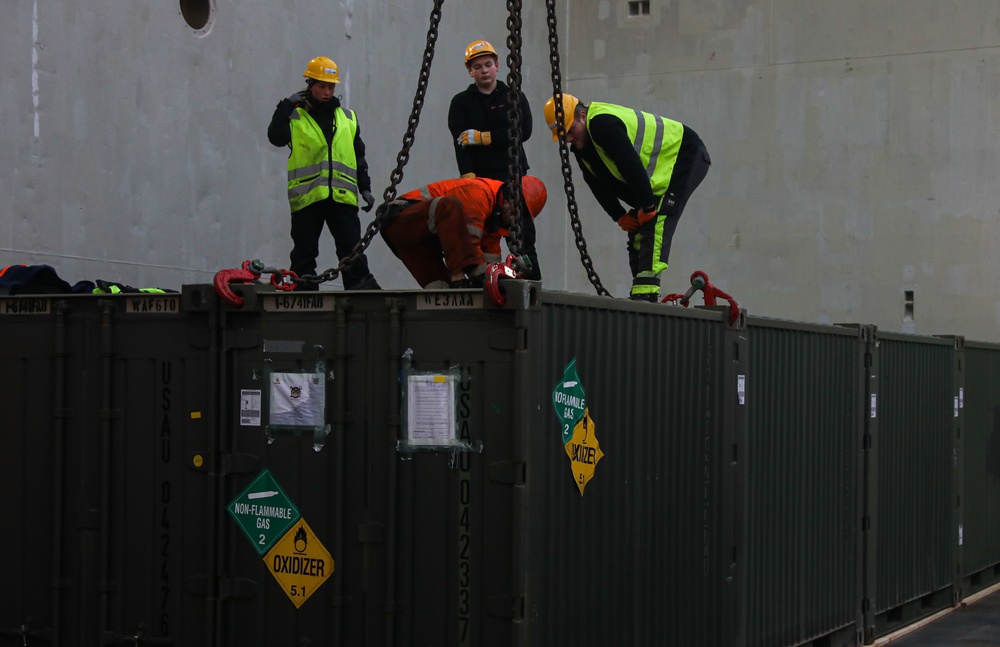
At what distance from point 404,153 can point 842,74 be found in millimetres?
11753

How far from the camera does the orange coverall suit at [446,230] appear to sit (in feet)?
24.2

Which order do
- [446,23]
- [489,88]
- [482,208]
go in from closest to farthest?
[482,208]
[489,88]
[446,23]

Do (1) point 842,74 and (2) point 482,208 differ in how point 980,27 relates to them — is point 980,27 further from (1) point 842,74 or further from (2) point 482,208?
(2) point 482,208

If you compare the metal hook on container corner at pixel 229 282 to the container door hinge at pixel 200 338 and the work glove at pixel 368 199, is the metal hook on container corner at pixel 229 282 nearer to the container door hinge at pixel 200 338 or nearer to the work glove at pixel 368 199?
the container door hinge at pixel 200 338

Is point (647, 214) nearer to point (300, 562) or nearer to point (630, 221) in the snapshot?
point (630, 221)

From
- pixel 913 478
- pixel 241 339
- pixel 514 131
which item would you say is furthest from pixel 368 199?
pixel 913 478

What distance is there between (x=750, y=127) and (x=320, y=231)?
31.9 ft

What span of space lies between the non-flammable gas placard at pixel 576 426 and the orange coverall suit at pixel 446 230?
133 cm

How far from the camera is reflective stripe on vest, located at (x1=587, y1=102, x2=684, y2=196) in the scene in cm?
949

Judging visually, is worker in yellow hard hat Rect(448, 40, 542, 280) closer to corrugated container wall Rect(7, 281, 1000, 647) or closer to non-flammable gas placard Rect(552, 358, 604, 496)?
corrugated container wall Rect(7, 281, 1000, 647)

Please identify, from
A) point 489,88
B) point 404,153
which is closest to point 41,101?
point 489,88

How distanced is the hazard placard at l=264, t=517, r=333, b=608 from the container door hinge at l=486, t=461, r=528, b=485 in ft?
3.01

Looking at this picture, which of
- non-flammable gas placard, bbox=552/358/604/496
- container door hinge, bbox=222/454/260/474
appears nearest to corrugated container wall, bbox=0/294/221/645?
container door hinge, bbox=222/454/260/474

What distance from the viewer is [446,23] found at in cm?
1509
